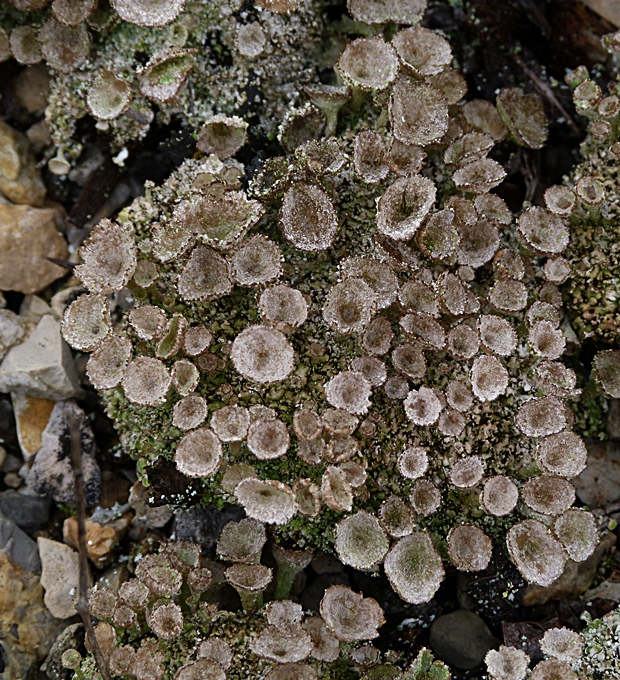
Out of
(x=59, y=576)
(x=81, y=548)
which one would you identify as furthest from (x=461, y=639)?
(x=59, y=576)

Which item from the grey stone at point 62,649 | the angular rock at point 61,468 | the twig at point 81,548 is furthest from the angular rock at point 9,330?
the grey stone at point 62,649

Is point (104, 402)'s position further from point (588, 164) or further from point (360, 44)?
point (588, 164)

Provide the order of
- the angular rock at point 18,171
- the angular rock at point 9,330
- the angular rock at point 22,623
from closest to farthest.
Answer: the angular rock at point 22,623 → the angular rock at point 9,330 → the angular rock at point 18,171

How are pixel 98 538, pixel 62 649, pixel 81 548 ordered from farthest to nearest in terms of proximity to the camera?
1. pixel 98 538
2. pixel 62 649
3. pixel 81 548

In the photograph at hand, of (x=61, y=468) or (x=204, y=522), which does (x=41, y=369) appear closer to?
(x=61, y=468)

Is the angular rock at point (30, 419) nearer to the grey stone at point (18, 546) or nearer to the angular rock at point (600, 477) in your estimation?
the grey stone at point (18, 546)

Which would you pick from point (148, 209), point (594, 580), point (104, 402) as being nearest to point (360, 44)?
point (148, 209)

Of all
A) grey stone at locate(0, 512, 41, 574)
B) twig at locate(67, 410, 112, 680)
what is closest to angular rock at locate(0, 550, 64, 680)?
grey stone at locate(0, 512, 41, 574)
